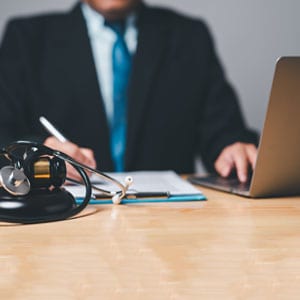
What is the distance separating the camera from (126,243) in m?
0.57

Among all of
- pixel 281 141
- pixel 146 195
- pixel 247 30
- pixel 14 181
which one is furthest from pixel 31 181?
pixel 247 30

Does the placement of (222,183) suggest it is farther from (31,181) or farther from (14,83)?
(14,83)

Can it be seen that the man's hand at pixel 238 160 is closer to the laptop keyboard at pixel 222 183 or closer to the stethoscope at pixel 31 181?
the laptop keyboard at pixel 222 183

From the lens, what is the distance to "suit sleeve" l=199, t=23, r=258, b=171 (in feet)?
5.23

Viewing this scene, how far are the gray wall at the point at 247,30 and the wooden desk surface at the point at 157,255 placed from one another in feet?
5.03

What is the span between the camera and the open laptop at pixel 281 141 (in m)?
0.71

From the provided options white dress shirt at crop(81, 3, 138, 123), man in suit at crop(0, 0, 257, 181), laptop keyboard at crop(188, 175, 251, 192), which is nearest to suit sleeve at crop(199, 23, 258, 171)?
man in suit at crop(0, 0, 257, 181)

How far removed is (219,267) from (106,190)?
38cm

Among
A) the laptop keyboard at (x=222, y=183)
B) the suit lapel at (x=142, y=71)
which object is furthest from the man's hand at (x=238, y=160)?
the suit lapel at (x=142, y=71)

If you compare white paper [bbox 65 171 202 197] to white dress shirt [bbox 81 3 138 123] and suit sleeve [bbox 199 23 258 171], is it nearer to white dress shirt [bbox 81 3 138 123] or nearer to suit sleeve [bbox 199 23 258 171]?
suit sleeve [bbox 199 23 258 171]

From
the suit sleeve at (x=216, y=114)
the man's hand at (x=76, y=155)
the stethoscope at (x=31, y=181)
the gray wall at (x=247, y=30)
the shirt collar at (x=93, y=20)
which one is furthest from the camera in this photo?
the gray wall at (x=247, y=30)

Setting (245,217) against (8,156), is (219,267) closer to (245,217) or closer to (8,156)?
(245,217)

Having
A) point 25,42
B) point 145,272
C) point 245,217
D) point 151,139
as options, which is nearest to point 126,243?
point 145,272

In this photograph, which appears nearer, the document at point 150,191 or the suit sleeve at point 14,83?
the document at point 150,191
